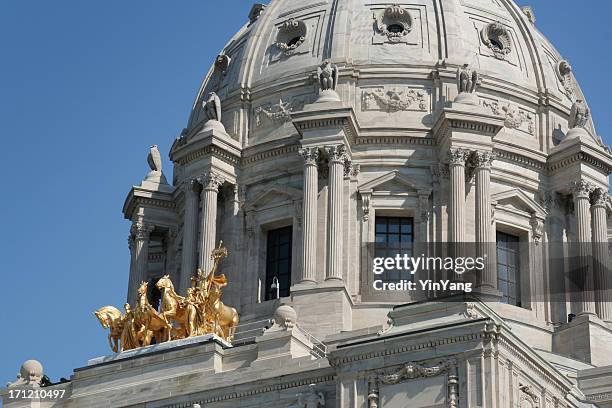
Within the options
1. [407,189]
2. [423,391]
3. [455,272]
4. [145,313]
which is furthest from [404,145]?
[423,391]

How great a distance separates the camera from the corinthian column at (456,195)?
8312cm

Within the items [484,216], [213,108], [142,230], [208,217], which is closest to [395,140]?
[484,216]

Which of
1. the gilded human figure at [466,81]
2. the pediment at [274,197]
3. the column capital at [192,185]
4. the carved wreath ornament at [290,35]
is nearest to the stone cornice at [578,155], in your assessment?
the gilded human figure at [466,81]

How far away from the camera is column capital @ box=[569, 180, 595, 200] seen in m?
87.5

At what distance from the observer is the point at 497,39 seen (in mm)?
92250

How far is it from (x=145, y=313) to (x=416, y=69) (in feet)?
70.0

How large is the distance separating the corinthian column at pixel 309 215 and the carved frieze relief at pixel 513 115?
9395 millimetres

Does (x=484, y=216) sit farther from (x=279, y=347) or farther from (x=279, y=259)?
(x=279, y=347)

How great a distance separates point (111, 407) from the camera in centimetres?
7019

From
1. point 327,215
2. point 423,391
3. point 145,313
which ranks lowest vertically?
point 423,391

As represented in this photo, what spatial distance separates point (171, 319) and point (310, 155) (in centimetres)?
1371

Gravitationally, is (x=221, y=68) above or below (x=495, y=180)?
above

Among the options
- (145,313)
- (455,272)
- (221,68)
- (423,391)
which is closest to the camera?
(423,391)

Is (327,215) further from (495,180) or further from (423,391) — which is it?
(423,391)
